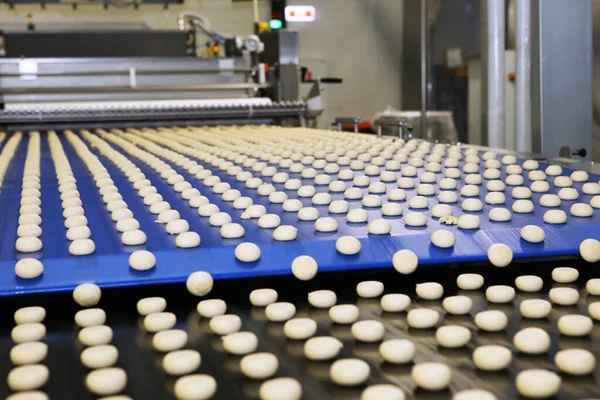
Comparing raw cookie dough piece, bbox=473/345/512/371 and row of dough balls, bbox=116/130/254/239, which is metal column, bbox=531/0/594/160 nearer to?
row of dough balls, bbox=116/130/254/239

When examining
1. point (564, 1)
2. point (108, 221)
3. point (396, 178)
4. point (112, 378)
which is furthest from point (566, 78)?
point (112, 378)

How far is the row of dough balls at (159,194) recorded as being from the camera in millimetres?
1251

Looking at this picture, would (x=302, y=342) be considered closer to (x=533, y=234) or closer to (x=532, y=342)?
(x=532, y=342)

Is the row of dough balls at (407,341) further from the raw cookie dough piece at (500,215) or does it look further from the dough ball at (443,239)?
the raw cookie dough piece at (500,215)

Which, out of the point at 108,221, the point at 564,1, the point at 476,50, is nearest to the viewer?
the point at 108,221

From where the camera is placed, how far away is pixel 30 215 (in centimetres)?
147

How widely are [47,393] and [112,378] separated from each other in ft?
0.29

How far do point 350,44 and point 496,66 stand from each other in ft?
18.6

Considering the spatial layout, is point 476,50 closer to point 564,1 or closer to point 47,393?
point 564,1

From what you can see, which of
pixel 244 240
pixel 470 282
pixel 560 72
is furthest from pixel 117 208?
pixel 560 72

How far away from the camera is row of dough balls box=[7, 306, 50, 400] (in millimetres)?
798

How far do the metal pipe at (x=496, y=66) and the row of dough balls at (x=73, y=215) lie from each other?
2136 mm

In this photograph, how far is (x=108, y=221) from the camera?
1.49 m

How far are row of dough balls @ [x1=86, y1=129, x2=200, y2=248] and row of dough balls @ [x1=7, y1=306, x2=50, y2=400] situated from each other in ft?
0.95
